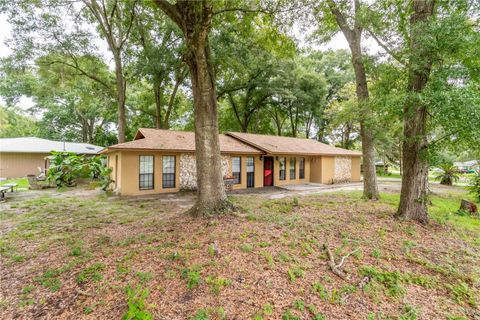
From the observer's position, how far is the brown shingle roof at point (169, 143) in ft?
32.5

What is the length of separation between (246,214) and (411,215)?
4.41 m

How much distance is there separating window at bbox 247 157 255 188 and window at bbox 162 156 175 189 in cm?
429

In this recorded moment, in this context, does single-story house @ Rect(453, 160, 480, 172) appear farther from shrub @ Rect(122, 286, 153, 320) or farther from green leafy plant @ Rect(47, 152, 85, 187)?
green leafy plant @ Rect(47, 152, 85, 187)

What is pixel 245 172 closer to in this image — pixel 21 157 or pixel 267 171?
pixel 267 171

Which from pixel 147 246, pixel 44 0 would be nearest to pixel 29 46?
pixel 44 0

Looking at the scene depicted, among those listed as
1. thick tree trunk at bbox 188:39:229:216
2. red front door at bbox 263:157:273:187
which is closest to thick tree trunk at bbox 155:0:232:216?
thick tree trunk at bbox 188:39:229:216

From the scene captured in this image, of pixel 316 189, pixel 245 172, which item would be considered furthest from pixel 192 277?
pixel 316 189

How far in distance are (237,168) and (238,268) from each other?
9.23 meters

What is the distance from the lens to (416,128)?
5.55 m

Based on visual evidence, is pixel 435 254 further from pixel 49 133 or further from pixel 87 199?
pixel 49 133

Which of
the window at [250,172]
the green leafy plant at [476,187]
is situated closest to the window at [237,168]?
the window at [250,172]

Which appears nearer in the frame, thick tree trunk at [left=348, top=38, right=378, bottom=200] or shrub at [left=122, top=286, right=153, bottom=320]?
shrub at [left=122, top=286, right=153, bottom=320]

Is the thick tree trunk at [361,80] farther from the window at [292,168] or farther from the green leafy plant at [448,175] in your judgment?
the green leafy plant at [448,175]

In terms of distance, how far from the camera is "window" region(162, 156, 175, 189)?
10953 millimetres
